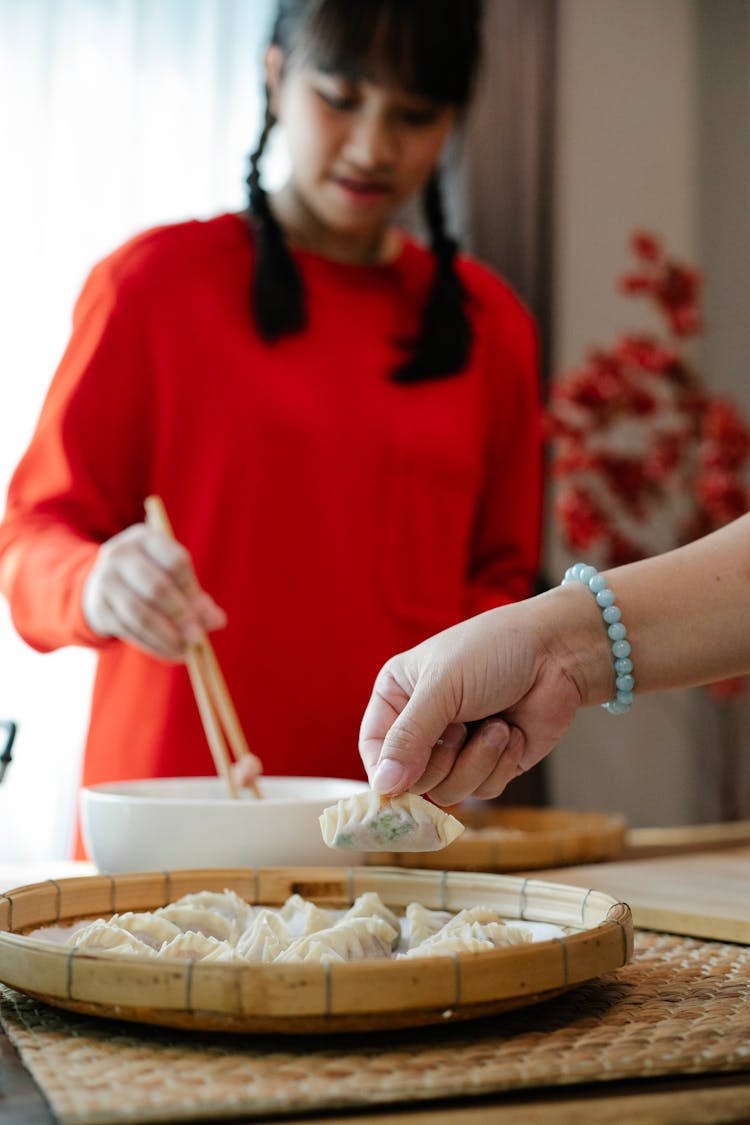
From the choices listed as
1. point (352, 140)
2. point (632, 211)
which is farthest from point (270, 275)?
point (632, 211)

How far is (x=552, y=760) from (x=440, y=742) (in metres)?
2.69

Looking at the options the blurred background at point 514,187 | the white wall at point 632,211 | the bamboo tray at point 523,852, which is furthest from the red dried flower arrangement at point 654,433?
the bamboo tray at point 523,852

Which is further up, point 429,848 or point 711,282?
point 711,282

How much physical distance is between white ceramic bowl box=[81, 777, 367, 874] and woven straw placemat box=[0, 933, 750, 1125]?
27 cm

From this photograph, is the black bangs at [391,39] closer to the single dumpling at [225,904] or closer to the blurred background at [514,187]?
the single dumpling at [225,904]

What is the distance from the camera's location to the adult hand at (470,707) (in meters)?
0.79

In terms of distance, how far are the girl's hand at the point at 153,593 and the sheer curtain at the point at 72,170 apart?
145 cm

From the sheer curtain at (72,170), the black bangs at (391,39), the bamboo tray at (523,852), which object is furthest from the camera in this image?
the sheer curtain at (72,170)

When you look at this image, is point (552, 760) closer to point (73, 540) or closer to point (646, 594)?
point (73, 540)

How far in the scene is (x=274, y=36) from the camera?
1.67 meters

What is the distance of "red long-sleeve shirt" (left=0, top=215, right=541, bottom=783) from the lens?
1.58m

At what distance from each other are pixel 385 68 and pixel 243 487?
1.91 feet

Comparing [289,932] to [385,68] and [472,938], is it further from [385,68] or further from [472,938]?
[385,68]

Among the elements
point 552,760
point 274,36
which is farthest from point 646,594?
point 552,760
